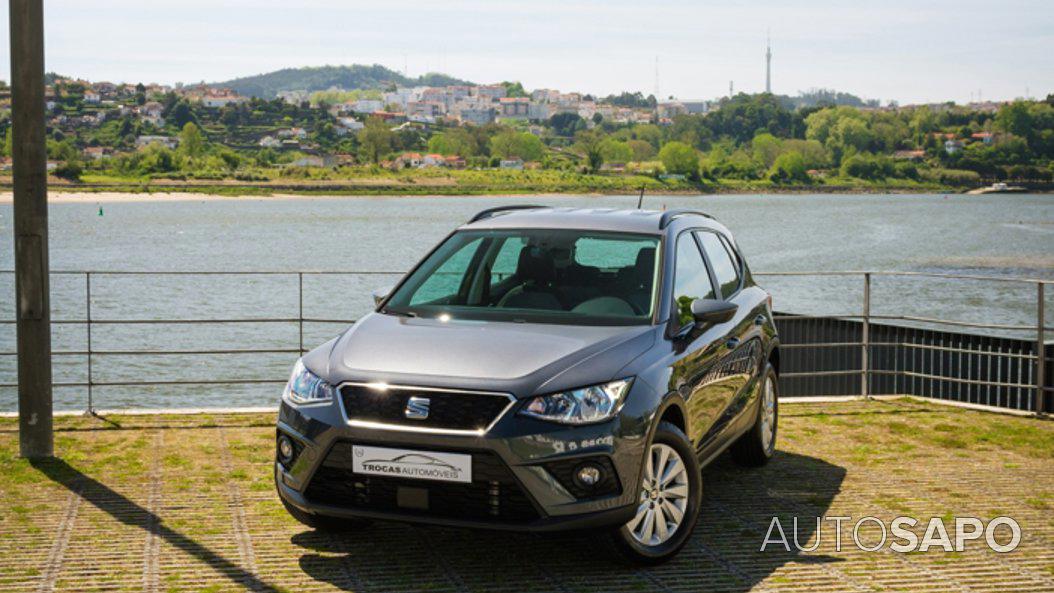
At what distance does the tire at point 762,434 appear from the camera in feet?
25.3

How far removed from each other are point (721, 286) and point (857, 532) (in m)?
1.59

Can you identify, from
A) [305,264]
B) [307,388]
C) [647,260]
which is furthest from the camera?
[305,264]

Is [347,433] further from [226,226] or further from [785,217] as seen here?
[785,217]

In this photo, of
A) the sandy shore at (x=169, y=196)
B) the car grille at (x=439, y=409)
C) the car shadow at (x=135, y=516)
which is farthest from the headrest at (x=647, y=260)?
the sandy shore at (x=169, y=196)

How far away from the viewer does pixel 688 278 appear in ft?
21.3

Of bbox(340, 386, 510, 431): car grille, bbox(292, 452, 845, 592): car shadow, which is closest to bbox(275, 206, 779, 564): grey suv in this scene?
bbox(340, 386, 510, 431): car grille

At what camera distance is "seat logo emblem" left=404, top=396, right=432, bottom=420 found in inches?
201

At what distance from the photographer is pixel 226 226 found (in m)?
110

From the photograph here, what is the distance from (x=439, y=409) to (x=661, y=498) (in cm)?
121

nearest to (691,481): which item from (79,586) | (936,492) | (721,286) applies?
(721,286)

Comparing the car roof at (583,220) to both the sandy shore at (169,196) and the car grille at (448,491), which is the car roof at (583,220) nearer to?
the car grille at (448,491)

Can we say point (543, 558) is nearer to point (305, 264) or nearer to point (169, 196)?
point (305, 264)

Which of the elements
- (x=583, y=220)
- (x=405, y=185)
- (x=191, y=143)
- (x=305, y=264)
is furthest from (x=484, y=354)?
(x=191, y=143)

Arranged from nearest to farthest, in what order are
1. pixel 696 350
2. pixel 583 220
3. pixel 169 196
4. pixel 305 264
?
pixel 696 350 → pixel 583 220 → pixel 305 264 → pixel 169 196
